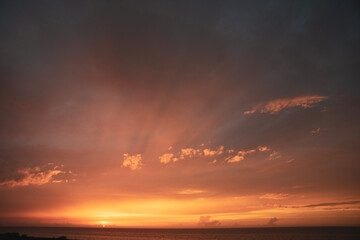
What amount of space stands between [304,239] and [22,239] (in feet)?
373

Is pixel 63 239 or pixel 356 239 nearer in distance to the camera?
pixel 63 239

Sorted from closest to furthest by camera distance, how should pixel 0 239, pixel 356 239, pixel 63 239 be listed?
pixel 0 239
pixel 63 239
pixel 356 239

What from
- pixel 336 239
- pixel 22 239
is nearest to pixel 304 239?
pixel 336 239

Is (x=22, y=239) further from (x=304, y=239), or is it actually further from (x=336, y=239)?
(x=336, y=239)

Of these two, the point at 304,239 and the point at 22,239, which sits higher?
the point at 22,239

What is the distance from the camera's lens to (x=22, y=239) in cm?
5984

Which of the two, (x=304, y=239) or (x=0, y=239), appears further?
(x=304, y=239)

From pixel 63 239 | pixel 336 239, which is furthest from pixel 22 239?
pixel 336 239

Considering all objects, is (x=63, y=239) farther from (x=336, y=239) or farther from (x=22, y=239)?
(x=336, y=239)

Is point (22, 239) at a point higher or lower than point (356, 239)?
higher

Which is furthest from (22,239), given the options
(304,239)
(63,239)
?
(304,239)

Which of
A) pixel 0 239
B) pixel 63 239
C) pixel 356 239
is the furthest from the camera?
pixel 356 239

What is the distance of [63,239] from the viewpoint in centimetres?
6631

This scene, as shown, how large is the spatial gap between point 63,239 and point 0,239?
14857 mm
